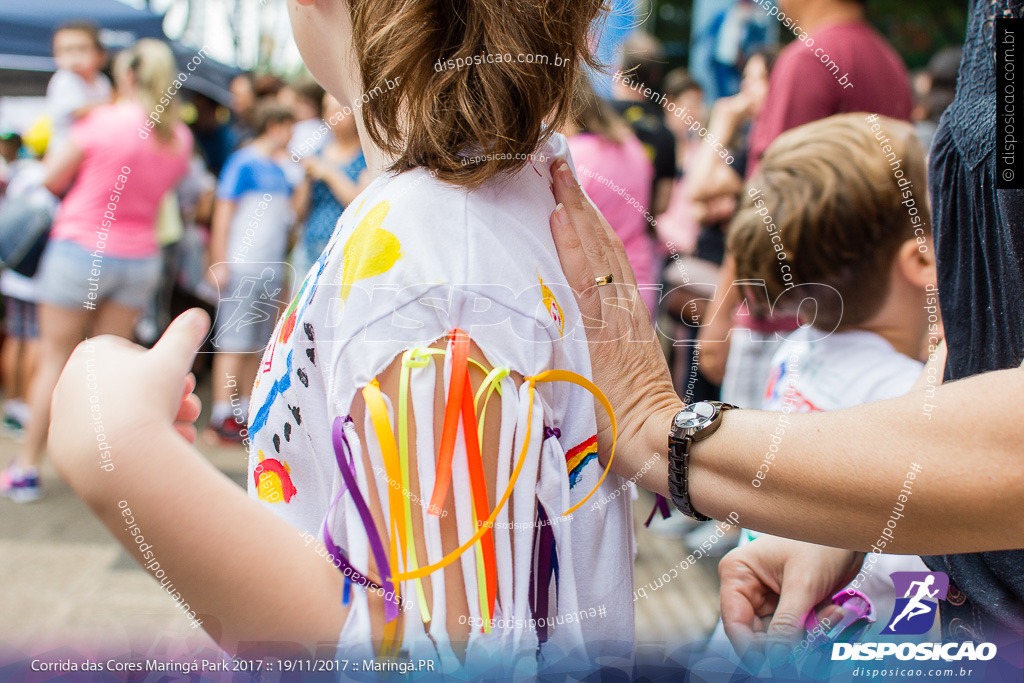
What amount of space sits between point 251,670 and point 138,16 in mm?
5570

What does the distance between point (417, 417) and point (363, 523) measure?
0.13m

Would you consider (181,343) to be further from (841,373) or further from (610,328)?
(841,373)

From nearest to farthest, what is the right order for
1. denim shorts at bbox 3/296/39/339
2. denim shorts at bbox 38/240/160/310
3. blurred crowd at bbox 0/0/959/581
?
blurred crowd at bbox 0/0/959/581
denim shorts at bbox 38/240/160/310
denim shorts at bbox 3/296/39/339

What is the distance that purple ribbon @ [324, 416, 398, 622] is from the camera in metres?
0.79

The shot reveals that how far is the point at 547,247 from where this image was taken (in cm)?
94

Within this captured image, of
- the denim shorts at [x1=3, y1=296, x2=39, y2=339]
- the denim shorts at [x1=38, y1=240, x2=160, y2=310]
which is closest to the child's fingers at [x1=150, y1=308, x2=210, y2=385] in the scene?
the denim shorts at [x1=38, y1=240, x2=160, y2=310]

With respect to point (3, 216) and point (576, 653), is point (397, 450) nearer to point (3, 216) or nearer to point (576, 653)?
point (576, 653)

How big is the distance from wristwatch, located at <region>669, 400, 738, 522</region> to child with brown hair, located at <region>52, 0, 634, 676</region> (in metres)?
0.11

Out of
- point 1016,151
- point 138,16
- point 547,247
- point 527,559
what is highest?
point 138,16

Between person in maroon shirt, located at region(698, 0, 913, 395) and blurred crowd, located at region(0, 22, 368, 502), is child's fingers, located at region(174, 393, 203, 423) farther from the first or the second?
person in maroon shirt, located at region(698, 0, 913, 395)

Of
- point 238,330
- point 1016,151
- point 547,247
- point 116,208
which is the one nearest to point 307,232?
point 116,208

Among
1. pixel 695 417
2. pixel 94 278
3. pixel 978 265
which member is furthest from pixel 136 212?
pixel 978 265

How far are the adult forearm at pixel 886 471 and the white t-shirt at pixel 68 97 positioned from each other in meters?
3.16

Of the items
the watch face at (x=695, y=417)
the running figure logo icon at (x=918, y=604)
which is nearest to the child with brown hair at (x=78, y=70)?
the watch face at (x=695, y=417)
